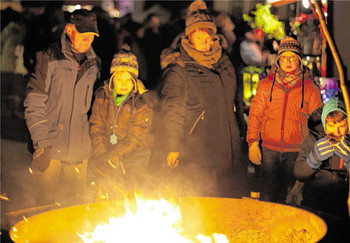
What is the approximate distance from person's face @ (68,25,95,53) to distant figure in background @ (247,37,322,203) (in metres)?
1.81

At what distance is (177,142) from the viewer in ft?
20.6

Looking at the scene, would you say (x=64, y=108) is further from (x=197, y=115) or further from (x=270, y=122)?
(x=270, y=122)

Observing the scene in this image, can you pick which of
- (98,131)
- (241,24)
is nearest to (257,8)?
(241,24)

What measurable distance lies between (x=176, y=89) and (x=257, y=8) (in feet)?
18.4

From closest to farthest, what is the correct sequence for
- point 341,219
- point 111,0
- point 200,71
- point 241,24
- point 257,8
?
1. point 341,219
2. point 200,71
3. point 241,24
4. point 257,8
5. point 111,0

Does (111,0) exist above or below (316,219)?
above

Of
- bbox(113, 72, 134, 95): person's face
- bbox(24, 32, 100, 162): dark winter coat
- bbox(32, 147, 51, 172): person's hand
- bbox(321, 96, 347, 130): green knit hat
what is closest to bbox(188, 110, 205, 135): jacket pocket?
bbox(113, 72, 134, 95): person's face

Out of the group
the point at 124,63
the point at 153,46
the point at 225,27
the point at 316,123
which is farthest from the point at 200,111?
the point at 225,27

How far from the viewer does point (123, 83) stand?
5945mm

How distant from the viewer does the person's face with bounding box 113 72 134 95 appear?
5.95 metres

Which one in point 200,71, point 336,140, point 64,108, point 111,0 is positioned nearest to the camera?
point 336,140

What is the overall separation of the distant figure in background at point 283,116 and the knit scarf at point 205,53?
589mm

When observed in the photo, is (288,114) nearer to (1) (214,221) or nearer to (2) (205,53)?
(2) (205,53)

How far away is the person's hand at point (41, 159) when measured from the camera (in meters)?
5.72
